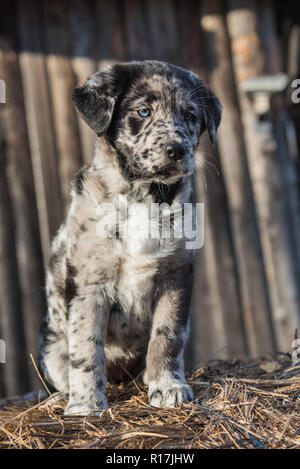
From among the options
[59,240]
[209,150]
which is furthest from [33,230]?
[209,150]

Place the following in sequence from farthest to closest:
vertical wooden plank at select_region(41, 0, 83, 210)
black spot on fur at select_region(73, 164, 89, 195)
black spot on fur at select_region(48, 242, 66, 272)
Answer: vertical wooden plank at select_region(41, 0, 83, 210), black spot on fur at select_region(48, 242, 66, 272), black spot on fur at select_region(73, 164, 89, 195)

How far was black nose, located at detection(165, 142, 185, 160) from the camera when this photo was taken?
8.55 ft

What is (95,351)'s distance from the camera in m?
2.68

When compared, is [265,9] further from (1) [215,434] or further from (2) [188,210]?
(1) [215,434]

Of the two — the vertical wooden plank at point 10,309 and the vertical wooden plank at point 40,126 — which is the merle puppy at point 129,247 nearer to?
the vertical wooden plank at point 10,309

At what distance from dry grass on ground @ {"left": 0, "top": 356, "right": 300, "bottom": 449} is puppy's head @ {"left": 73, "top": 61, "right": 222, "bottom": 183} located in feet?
3.93

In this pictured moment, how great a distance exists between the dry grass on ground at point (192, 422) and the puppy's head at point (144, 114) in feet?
3.93

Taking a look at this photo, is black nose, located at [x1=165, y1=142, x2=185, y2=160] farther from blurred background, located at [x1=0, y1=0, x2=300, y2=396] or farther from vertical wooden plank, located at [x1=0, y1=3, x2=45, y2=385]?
vertical wooden plank, located at [x1=0, y1=3, x2=45, y2=385]

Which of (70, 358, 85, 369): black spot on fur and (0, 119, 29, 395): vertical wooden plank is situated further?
(0, 119, 29, 395): vertical wooden plank

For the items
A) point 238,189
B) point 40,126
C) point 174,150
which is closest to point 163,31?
point 40,126

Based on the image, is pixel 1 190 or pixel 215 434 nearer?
pixel 215 434

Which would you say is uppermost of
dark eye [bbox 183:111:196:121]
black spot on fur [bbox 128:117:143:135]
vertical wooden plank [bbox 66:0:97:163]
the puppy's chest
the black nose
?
vertical wooden plank [bbox 66:0:97:163]

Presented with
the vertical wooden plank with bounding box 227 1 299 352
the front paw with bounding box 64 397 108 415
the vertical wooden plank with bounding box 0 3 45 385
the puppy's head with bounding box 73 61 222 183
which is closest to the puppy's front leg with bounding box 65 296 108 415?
the front paw with bounding box 64 397 108 415

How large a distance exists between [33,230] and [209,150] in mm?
1927
